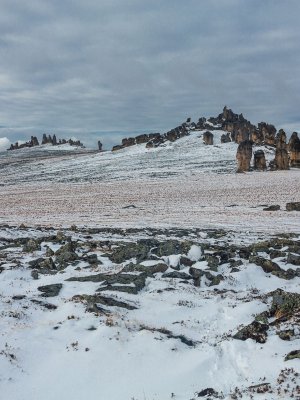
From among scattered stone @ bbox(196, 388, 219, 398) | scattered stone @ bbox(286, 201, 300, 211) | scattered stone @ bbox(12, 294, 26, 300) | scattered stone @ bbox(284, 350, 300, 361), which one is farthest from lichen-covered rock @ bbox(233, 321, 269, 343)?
scattered stone @ bbox(286, 201, 300, 211)

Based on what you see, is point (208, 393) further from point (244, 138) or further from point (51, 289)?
point (244, 138)

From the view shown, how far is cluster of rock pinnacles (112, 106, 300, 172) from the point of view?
80.4m

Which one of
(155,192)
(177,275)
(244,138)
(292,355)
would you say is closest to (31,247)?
→ (177,275)

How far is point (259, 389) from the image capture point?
8.17m

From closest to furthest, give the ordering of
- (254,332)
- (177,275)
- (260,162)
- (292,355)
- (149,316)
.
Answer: (292,355), (254,332), (149,316), (177,275), (260,162)

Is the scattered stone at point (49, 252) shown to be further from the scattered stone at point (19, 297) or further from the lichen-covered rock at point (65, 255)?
the scattered stone at point (19, 297)

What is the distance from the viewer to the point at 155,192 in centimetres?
5712

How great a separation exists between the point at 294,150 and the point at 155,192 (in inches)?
1555

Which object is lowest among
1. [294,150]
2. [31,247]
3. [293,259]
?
[293,259]

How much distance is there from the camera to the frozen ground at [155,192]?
34.4m

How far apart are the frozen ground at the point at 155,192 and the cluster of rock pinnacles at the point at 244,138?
3.74 meters

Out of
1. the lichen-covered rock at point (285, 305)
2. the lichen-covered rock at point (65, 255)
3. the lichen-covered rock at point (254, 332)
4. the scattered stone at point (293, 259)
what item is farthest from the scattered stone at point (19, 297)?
the scattered stone at point (293, 259)

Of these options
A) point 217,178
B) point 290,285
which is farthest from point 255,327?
point 217,178

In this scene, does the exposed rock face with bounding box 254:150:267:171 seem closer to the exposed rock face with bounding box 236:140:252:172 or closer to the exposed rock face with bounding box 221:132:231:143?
the exposed rock face with bounding box 236:140:252:172
